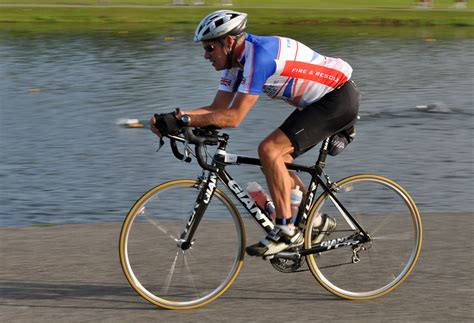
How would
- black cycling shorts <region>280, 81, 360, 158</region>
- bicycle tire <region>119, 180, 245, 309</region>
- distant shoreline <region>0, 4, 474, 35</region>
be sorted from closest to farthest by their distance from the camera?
bicycle tire <region>119, 180, 245, 309</region>, black cycling shorts <region>280, 81, 360, 158</region>, distant shoreline <region>0, 4, 474, 35</region>

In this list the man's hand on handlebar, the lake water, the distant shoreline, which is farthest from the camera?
the distant shoreline

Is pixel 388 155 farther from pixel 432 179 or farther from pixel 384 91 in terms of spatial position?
pixel 384 91

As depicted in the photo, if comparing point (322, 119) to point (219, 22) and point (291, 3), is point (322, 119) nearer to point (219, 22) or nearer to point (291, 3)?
point (219, 22)

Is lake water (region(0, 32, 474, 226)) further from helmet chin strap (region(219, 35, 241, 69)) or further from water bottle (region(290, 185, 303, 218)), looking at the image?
helmet chin strap (region(219, 35, 241, 69))

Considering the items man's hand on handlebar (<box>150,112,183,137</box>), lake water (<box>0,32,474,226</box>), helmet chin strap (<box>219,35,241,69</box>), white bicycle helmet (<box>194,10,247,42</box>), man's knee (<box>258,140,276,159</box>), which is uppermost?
white bicycle helmet (<box>194,10,247,42</box>)

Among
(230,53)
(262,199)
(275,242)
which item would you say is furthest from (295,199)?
(230,53)

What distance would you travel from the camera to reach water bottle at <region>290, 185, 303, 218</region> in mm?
6344

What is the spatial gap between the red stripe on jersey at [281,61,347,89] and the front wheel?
2.08ft

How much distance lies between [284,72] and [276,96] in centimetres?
24

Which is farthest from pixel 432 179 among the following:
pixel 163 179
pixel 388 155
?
pixel 163 179

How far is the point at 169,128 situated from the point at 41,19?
2450cm

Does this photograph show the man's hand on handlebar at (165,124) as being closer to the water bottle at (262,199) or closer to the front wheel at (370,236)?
the water bottle at (262,199)

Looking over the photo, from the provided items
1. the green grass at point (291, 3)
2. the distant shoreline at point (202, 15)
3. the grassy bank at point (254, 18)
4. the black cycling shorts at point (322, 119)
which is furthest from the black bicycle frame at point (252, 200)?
the green grass at point (291, 3)

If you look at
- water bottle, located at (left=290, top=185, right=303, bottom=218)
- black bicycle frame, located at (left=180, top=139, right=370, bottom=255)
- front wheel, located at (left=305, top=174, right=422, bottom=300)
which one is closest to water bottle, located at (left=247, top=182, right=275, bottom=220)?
black bicycle frame, located at (left=180, top=139, right=370, bottom=255)
